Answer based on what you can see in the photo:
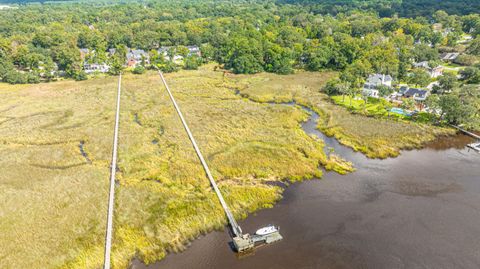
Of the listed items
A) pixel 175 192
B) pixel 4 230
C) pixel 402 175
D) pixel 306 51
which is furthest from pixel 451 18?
pixel 4 230

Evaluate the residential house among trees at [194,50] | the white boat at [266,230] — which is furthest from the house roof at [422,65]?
the white boat at [266,230]

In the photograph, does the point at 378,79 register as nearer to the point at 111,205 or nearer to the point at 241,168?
the point at 241,168

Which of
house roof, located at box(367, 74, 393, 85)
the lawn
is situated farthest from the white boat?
house roof, located at box(367, 74, 393, 85)

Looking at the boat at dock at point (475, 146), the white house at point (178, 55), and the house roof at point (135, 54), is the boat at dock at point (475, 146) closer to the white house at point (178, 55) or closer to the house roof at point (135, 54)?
the white house at point (178, 55)

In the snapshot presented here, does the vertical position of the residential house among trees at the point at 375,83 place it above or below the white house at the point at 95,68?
above

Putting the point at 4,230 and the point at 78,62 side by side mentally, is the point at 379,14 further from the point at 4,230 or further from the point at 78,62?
the point at 4,230

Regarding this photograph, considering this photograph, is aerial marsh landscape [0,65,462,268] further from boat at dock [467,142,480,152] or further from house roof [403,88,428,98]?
house roof [403,88,428,98]
